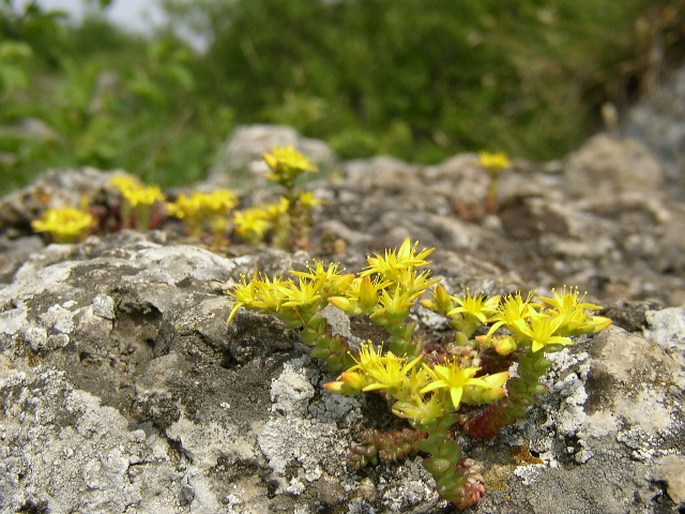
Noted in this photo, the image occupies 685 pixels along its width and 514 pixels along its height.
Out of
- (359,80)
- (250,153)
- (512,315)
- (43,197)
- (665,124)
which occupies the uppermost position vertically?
(512,315)

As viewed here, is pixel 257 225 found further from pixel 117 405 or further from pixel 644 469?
pixel 644 469

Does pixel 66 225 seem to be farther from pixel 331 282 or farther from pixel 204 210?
pixel 331 282

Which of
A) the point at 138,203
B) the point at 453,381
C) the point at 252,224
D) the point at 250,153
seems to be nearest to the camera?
the point at 453,381

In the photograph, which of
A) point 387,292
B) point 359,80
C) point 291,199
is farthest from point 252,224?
point 359,80

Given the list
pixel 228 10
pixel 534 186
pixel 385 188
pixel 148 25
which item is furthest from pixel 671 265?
pixel 148 25

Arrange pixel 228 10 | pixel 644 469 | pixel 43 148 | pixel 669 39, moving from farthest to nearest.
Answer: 1. pixel 228 10
2. pixel 669 39
3. pixel 43 148
4. pixel 644 469

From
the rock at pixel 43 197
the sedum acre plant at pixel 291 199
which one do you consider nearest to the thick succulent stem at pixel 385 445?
the sedum acre plant at pixel 291 199
